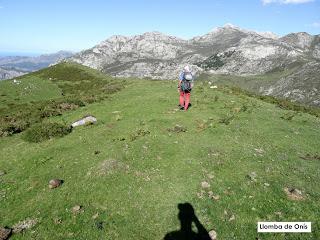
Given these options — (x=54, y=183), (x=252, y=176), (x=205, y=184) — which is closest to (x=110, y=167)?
(x=54, y=183)

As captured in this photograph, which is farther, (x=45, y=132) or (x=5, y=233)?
(x=45, y=132)

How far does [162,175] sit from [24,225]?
286 inches

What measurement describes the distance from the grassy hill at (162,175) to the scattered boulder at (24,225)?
0.52ft

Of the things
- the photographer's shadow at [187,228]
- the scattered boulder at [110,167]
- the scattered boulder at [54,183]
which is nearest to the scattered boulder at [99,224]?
the photographer's shadow at [187,228]

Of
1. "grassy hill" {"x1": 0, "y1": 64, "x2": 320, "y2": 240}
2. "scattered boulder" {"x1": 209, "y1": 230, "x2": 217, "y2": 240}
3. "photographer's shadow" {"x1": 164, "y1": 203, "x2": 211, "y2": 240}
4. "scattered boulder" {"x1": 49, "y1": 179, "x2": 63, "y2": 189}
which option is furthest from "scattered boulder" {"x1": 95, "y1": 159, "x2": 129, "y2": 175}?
"scattered boulder" {"x1": 209, "y1": 230, "x2": 217, "y2": 240}

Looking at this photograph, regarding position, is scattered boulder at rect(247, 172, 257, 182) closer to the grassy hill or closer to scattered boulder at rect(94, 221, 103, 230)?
→ the grassy hill

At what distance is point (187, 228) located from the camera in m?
14.0

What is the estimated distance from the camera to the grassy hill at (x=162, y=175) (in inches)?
572

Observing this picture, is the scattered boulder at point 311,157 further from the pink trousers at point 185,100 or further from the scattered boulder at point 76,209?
the scattered boulder at point 76,209

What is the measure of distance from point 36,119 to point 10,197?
16039 millimetres

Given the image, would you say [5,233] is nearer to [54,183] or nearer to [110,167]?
[54,183]

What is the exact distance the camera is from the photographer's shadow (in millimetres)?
13539

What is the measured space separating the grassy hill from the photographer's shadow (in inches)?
12.7

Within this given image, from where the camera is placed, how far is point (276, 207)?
15.1m
